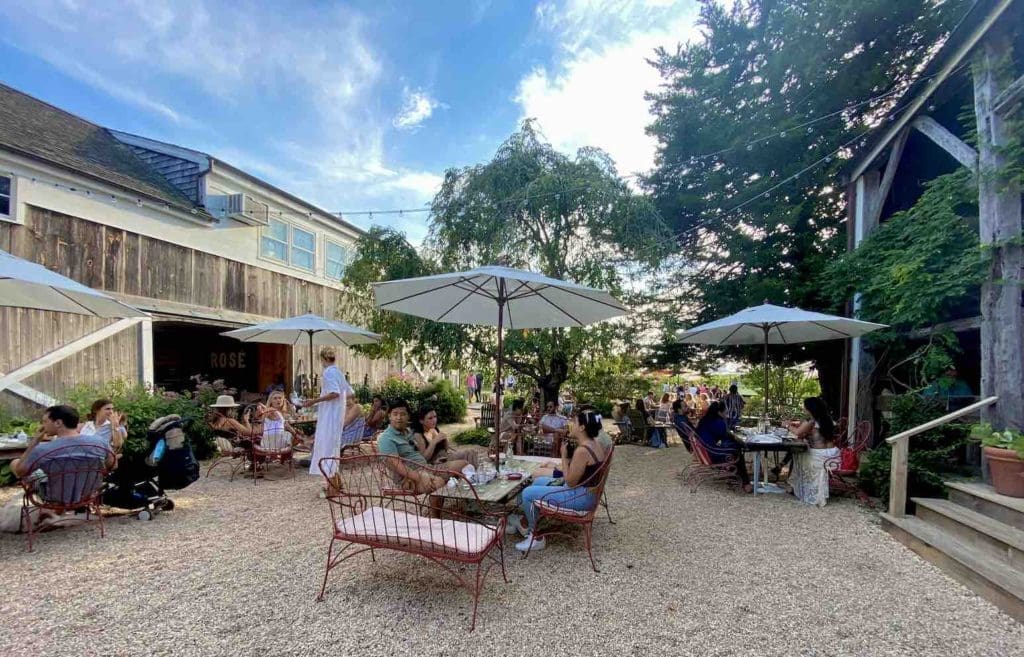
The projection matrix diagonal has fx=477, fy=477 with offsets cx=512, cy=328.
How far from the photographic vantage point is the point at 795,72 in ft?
32.8

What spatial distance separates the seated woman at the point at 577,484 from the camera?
3900mm

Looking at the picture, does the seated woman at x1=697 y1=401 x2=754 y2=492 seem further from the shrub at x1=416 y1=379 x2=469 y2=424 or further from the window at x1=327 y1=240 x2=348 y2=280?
the window at x1=327 y1=240 x2=348 y2=280

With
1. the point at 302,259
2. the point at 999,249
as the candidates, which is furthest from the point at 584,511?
the point at 302,259

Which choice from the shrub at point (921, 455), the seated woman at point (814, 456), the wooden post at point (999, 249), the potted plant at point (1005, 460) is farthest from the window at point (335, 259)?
the potted plant at point (1005, 460)

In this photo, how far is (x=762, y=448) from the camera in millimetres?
5707

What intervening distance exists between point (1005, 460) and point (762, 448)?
6.69 feet

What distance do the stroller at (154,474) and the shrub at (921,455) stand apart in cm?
755

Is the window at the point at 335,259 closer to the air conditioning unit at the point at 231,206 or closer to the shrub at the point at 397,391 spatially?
the air conditioning unit at the point at 231,206

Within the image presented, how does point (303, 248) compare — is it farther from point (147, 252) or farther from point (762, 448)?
point (762, 448)

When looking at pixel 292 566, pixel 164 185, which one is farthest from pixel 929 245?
pixel 164 185

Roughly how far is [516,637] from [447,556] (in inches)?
24.3

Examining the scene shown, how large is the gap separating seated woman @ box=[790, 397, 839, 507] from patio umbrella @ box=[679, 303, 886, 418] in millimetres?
832

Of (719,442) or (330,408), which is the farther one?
(719,442)

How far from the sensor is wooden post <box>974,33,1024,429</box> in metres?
5.14
